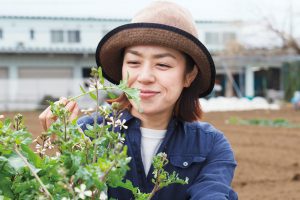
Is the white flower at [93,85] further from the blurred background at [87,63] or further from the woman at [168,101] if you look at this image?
the blurred background at [87,63]

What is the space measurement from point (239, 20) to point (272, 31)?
1964 millimetres

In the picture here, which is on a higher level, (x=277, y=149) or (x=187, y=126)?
(x=187, y=126)

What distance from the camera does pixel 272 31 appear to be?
25297 millimetres

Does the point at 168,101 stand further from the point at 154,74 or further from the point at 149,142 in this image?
the point at 149,142

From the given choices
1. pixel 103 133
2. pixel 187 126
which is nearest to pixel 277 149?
pixel 187 126

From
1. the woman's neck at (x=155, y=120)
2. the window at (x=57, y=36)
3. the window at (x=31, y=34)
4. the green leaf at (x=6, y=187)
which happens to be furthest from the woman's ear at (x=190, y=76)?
the window at (x=57, y=36)

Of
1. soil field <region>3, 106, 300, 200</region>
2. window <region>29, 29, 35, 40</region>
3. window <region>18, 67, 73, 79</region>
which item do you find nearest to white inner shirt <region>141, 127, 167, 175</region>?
soil field <region>3, 106, 300, 200</region>

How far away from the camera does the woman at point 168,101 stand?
1517mm

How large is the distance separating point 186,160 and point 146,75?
0.35m

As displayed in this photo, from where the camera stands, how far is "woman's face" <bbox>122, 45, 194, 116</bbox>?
1.50m

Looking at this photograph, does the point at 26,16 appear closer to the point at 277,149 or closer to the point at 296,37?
the point at 296,37

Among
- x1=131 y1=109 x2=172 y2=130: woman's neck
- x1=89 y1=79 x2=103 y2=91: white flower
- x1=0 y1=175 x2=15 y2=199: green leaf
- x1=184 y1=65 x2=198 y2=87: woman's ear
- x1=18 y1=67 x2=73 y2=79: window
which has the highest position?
x1=89 y1=79 x2=103 y2=91: white flower

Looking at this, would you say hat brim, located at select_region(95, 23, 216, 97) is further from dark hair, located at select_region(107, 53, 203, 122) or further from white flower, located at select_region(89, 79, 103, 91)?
white flower, located at select_region(89, 79, 103, 91)

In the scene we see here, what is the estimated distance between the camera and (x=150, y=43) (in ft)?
5.06
